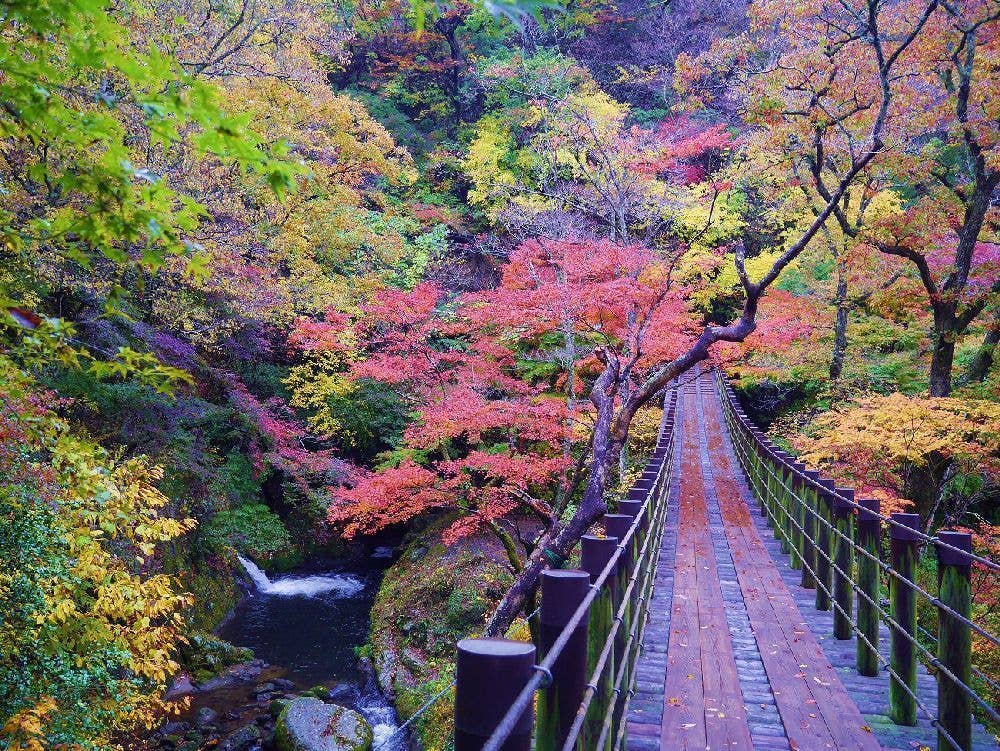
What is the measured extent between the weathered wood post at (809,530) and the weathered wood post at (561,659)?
16.9ft

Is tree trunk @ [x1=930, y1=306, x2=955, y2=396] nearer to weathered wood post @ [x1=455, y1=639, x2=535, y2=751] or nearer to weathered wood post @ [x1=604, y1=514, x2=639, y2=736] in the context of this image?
weathered wood post @ [x1=604, y1=514, x2=639, y2=736]

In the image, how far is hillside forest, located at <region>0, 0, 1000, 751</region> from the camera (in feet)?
18.2

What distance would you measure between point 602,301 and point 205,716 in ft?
33.0

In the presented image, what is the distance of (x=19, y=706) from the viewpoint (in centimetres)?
548

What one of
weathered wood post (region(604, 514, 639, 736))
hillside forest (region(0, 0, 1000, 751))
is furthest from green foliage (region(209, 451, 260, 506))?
weathered wood post (region(604, 514, 639, 736))

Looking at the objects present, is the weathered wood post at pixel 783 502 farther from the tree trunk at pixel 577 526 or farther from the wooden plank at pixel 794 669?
the tree trunk at pixel 577 526

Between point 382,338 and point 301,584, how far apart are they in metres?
5.89

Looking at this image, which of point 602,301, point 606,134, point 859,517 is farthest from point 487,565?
point 606,134

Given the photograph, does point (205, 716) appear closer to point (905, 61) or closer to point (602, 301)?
point (602, 301)

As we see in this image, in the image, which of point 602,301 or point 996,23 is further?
point 602,301

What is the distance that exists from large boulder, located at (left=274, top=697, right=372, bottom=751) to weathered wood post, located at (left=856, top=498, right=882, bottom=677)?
6.88 meters

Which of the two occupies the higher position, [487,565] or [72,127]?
[72,127]

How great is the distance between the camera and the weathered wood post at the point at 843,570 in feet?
17.0

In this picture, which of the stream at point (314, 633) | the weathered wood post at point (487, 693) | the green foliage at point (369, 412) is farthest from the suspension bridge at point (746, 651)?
the green foliage at point (369, 412)
